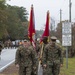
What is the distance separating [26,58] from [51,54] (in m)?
0.84

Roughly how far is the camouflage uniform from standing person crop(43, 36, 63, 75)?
1.49 feet

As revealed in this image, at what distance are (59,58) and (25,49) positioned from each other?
120 cm

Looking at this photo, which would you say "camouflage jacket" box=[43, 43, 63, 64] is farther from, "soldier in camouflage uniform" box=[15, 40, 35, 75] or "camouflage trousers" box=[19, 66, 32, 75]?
"camouflage trousers" box=[19, 66, 32, 75]

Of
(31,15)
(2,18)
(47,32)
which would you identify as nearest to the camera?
(31,15)

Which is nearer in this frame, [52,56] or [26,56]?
[26,56]

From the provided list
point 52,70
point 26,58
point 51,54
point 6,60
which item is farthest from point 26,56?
point 6,60

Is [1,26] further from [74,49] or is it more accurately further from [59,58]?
[59,58]

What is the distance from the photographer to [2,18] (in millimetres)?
57656

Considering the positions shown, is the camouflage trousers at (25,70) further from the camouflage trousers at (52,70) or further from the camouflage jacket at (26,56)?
the camouflage trousers at (52,70)

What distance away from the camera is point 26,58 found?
13016 mm

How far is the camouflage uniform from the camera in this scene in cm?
1298

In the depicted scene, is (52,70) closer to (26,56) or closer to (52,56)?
(52,56)

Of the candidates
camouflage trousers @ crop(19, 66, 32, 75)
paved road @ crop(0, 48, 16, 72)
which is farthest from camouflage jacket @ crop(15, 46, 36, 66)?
paved road @ crop(0, 48, 16, 72)

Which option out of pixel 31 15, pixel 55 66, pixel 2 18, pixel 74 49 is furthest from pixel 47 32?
pixel 2 18
